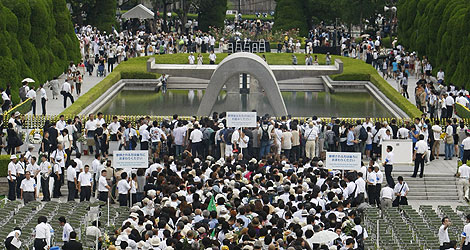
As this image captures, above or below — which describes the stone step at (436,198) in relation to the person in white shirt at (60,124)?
below

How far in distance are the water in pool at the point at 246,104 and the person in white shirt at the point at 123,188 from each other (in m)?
19.5

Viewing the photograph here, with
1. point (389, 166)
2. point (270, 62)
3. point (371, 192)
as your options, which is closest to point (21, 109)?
point (389, 166)

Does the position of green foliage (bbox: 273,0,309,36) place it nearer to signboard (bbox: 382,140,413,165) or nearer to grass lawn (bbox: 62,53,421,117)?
grass lawn (bbox: 62,53,421,117)

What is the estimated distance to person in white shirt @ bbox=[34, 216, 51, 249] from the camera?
26.6m

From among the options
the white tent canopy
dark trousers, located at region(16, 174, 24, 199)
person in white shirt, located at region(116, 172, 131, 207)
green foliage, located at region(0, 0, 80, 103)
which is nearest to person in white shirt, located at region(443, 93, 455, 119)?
person in white shirt, located at region(116, 172, 131, 207)

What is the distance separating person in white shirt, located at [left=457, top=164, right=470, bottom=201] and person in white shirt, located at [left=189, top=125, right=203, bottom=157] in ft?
28.2

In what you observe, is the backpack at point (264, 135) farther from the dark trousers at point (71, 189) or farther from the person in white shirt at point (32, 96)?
the person in white shirt at point (32, 96)

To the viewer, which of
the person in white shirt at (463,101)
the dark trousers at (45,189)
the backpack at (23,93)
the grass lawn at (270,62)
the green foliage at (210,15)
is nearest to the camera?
the dark trousers at (45,189)

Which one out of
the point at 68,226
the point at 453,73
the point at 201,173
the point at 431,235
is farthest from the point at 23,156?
the point at 453,73

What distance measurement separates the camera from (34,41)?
54.9 metres

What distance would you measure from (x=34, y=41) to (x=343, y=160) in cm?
2678

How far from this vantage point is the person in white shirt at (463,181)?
1369 inches

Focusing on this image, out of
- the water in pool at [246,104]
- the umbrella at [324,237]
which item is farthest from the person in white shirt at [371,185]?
the water in pool at [246,104]

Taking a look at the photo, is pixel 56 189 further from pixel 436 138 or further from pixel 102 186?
pixel 436 138
